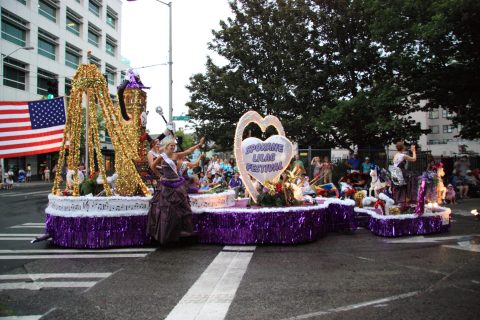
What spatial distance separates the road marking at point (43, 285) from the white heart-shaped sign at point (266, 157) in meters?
4.44

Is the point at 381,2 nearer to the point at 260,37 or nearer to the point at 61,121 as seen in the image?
the point at 260,37

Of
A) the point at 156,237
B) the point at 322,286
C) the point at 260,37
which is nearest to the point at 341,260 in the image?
the point at 322,286

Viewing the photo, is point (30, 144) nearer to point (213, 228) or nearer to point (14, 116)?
point (14, 116)

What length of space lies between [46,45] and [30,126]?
107 feet

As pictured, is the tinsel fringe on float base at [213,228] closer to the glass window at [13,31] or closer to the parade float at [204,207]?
the parade float at [204,207]

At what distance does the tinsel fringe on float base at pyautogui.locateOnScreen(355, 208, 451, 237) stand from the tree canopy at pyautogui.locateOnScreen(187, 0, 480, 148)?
10.3 metres

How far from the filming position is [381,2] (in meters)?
18.7

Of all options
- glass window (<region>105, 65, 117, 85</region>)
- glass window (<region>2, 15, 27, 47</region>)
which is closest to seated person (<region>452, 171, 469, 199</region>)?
glass window (<region>2, 15, 27, 47</region>)

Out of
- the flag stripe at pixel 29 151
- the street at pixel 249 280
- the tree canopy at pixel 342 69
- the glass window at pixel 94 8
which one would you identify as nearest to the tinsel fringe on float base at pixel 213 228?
the street at pixel 249 280

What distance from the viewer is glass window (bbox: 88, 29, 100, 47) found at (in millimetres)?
44625

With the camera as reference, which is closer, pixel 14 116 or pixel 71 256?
pixel 71 256

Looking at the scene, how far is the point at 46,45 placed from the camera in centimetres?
3659

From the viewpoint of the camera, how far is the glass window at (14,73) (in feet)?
100

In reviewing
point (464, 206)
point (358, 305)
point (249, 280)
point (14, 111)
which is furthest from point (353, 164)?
point (358, 305)
